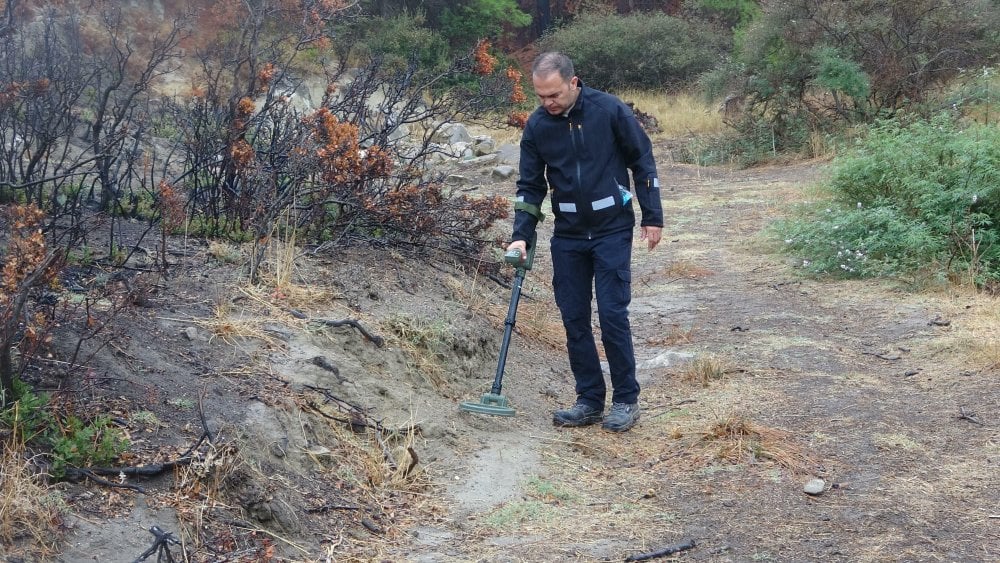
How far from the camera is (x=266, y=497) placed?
374 cm

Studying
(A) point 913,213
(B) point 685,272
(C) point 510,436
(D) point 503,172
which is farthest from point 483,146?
(C) point 510,436

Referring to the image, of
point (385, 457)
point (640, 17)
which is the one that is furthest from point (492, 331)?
point (640, 17)

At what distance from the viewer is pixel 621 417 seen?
5.39 metres

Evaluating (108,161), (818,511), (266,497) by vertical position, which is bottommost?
Answer: (818,511)

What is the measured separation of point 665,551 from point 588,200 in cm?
197

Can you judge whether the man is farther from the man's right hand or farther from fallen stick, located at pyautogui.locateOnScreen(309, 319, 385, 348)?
fallen stick, located at pyautogui.locateOnScreen(309, 319, 385, 348)

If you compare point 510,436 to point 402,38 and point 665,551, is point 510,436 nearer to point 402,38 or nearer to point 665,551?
point 665,551

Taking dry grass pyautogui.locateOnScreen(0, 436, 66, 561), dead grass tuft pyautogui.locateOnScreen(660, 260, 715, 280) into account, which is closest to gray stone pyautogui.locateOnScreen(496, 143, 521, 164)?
dead grass tuft pyautogui.locateOnScreen(660, 260, 715, 280)

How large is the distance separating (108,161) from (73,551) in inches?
164

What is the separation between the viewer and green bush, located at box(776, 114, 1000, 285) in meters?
8.55

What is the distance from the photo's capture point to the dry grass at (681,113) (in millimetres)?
23062

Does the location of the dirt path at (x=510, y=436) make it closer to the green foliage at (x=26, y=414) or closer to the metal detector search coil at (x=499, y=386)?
the metal detector search coil at (x=499, y=386)

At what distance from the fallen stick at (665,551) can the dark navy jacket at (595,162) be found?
183 cm

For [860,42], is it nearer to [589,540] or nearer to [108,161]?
[108,161]
